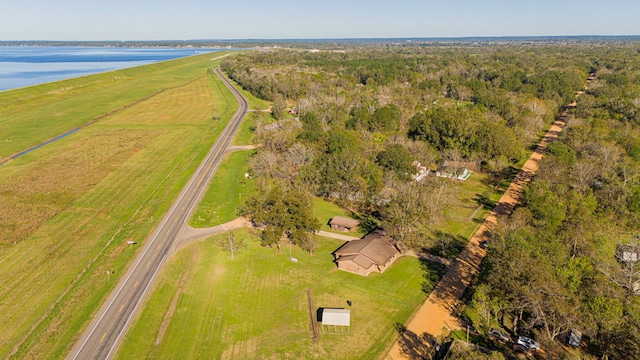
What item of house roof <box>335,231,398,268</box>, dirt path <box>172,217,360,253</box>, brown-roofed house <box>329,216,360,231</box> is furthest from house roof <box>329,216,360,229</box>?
house roof <box>335,231,398,268</box>

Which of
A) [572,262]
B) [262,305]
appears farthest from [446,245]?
[262,305]

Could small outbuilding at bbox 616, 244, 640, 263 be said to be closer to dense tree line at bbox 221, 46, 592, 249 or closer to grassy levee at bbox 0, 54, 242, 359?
dense tree line at bbox 221, 46, 592, 249

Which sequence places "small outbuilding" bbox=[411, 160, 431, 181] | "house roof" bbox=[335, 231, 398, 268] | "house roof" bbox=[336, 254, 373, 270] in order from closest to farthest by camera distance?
1. "house roof" bbox=[336, 254, 373, 270]
2. "house roof" bbox=[335, 231, 398, 268]
3. "small outbuilding" bbox=[411, 160, 431, 181]

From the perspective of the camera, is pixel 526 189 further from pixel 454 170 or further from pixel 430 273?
pixel 430 273

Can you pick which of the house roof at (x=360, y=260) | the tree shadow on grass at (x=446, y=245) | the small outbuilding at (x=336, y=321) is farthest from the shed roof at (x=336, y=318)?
the tree shadow on grass at (x=446, y=245)

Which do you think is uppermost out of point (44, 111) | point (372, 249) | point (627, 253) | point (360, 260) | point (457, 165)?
point (627, 253)

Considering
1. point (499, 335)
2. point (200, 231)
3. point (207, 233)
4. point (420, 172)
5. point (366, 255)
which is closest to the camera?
point (499, 335)

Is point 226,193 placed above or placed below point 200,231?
below
